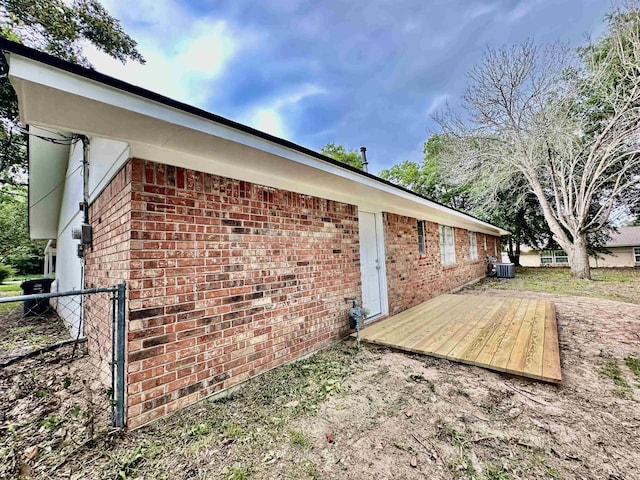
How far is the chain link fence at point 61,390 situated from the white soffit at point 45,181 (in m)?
3.57

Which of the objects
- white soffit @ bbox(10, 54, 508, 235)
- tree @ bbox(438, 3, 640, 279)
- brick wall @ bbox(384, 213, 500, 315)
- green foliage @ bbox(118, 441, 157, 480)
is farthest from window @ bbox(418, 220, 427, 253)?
tree @ bbox(438, 3, 640, 279)

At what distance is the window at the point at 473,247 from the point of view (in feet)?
37.9

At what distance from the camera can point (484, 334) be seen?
4.22 m

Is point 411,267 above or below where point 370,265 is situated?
below

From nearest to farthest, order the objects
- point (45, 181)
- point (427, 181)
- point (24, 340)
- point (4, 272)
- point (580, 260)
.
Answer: point (24, 340), point (45, 181), point (580, 260), point (4, 272), point (427, 181)

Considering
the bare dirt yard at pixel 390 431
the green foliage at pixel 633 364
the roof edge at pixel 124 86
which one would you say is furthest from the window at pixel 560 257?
the roof edge at pixel 124 86

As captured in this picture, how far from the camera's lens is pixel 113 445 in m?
2.02

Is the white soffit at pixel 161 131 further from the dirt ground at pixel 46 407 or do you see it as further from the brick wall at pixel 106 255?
the dirt ground at pixel 46 407

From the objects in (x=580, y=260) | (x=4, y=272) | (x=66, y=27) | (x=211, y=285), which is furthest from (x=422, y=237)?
(x=4, y=272)

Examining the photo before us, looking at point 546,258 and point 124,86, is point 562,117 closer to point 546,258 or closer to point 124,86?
point 124,86

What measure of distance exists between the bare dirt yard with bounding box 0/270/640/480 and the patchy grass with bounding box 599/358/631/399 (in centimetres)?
1

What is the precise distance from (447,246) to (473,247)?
3712 mm

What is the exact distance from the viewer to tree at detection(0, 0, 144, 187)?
591 cm

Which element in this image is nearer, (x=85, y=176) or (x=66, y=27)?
(x=85, y=176)
